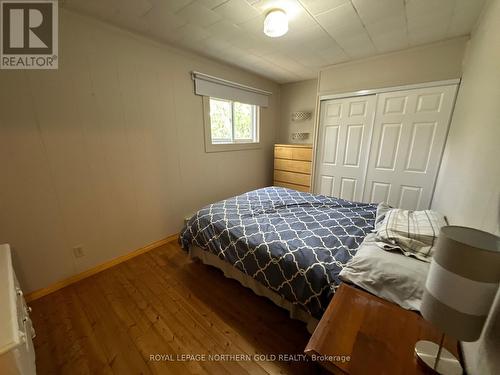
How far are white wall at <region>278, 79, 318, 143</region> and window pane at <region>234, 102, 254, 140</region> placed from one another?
2.53 ft

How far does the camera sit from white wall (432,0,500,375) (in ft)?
1.97

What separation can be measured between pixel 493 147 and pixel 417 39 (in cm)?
198

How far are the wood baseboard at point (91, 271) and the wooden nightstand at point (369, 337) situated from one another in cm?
216

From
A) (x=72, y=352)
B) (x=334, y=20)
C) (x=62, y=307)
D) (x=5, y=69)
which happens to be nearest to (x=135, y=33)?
(x=5, y=69)

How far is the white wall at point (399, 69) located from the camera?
2188mm

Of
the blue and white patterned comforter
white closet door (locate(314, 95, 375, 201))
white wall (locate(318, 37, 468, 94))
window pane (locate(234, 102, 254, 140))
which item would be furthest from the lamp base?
window pane (locate(234, 102, 254, 140))

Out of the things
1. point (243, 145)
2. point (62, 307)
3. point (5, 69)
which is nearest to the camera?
point (5, 69)

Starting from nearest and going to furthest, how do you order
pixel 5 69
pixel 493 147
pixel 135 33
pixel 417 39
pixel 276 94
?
pixel 493 147 → pixel 5 69 → pixel 135 33 → pixel 417 39 → pixel 276 94

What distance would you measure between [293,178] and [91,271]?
Result: 308 centimetres

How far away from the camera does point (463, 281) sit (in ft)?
1.68

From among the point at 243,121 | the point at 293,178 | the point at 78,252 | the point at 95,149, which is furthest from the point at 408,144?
the point at 78,252

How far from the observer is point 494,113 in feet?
3.40

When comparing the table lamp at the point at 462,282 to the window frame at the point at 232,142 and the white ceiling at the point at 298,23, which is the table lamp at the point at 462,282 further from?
the window frame at the point at 232,142

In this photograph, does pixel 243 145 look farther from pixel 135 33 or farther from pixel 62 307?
pixel 62 307
